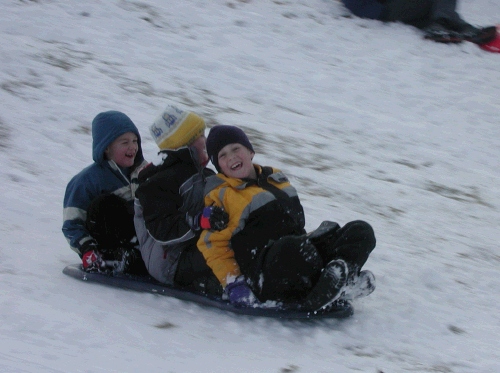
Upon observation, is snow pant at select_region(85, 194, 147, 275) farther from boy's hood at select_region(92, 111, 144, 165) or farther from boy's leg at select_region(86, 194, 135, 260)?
boy's hood at select_region(92, 111, 144, 165)

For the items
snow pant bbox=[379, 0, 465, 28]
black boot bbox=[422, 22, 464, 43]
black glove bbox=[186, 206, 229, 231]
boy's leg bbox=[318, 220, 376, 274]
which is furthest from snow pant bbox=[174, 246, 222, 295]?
snow pant bbox=[379, 0, 465, 28]

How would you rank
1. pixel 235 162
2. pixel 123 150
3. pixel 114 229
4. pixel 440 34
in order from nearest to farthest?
pixel 235 162, pixel 114 229, pixel 123 150, pixel 440 34

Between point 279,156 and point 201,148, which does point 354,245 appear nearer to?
point 201,148

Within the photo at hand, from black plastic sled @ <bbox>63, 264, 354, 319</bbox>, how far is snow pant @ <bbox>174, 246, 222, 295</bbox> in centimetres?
6

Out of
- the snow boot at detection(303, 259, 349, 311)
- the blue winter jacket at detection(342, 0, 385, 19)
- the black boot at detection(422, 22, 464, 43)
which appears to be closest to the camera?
the snow boot at detection(303, 259, 349, 311)

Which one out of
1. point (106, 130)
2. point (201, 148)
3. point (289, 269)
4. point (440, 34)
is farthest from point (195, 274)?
point (440, 34)

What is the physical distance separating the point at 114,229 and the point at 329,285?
133 centimetres

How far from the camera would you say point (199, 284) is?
405 cm

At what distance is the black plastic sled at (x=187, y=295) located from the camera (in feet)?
12.6

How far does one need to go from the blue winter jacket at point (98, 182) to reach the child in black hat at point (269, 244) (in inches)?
25.6

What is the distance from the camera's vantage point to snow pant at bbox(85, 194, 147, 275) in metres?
4.17

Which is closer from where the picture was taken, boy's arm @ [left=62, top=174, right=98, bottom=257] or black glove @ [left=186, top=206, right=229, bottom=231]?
black glove @ [left=186, top=206, right=229, bottom=231]

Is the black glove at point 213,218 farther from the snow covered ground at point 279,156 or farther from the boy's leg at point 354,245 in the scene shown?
the boy's leg at point 354,245

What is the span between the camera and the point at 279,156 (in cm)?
668
